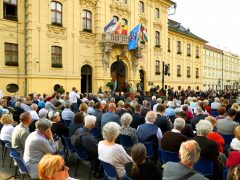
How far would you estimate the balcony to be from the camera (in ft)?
82.1

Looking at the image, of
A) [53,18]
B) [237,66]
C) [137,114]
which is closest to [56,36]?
[53,18]

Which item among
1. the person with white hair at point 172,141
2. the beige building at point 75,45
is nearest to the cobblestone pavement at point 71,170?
the person with white hair at point 172,141

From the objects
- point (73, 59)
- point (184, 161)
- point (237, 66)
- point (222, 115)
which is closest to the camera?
point (184, 161)

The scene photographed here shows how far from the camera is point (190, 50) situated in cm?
4362

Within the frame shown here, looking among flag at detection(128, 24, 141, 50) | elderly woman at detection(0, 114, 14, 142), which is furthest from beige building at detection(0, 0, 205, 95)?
elderly woman at detection(0, 114, 14, 142)

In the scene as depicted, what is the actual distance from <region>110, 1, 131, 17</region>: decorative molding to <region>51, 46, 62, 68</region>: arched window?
7.78 meters

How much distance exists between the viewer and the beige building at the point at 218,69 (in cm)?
5925

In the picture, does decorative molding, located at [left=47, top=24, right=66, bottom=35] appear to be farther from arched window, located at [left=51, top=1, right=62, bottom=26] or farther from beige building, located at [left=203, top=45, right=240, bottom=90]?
beige building, located at [left=203, top=45, right=240, bottom=90]

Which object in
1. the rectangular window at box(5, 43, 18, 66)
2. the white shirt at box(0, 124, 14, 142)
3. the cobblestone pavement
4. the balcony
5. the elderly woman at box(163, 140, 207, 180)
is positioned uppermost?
the balcony

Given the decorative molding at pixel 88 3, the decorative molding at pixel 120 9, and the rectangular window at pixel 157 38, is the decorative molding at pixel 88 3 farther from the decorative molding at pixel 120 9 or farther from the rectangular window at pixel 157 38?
the rectangular window at pixel 157 38

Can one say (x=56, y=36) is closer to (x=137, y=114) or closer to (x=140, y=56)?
(x=140, y=56)

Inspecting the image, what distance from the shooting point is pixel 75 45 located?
23.8 meters

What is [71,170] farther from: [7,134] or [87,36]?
[87,36]

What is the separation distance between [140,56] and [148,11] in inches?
260
